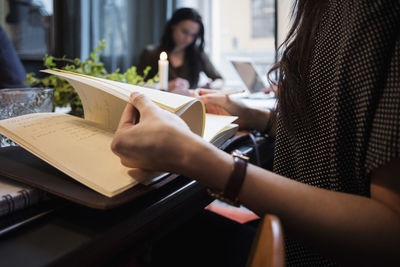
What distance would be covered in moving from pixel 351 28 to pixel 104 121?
0.41m

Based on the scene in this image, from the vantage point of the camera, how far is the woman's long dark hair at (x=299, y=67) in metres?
0.48

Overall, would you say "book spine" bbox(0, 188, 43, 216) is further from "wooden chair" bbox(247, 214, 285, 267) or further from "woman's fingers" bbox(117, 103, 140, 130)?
"wooden chair" bbox(247, 214, 285, 267)

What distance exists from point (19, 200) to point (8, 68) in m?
1.37

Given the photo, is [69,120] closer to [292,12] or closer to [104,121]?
[104,121]

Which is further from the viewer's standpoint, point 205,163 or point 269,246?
point 205,163

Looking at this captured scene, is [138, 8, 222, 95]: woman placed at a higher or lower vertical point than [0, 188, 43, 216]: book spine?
higher

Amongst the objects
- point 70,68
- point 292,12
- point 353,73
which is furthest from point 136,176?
point 70,68

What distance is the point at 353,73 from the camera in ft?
1.28

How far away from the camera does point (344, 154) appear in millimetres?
414

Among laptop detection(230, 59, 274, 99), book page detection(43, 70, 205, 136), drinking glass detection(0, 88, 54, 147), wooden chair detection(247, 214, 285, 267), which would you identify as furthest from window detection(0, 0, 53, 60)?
wooden chair detection(247, 214, 285, 267)

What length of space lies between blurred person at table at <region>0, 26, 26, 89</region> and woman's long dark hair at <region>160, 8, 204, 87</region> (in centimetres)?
124

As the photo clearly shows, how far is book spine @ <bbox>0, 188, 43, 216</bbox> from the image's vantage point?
0.33 meters

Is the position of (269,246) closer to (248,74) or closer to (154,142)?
(154,142)

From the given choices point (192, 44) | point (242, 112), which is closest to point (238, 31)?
point (192, 44)
